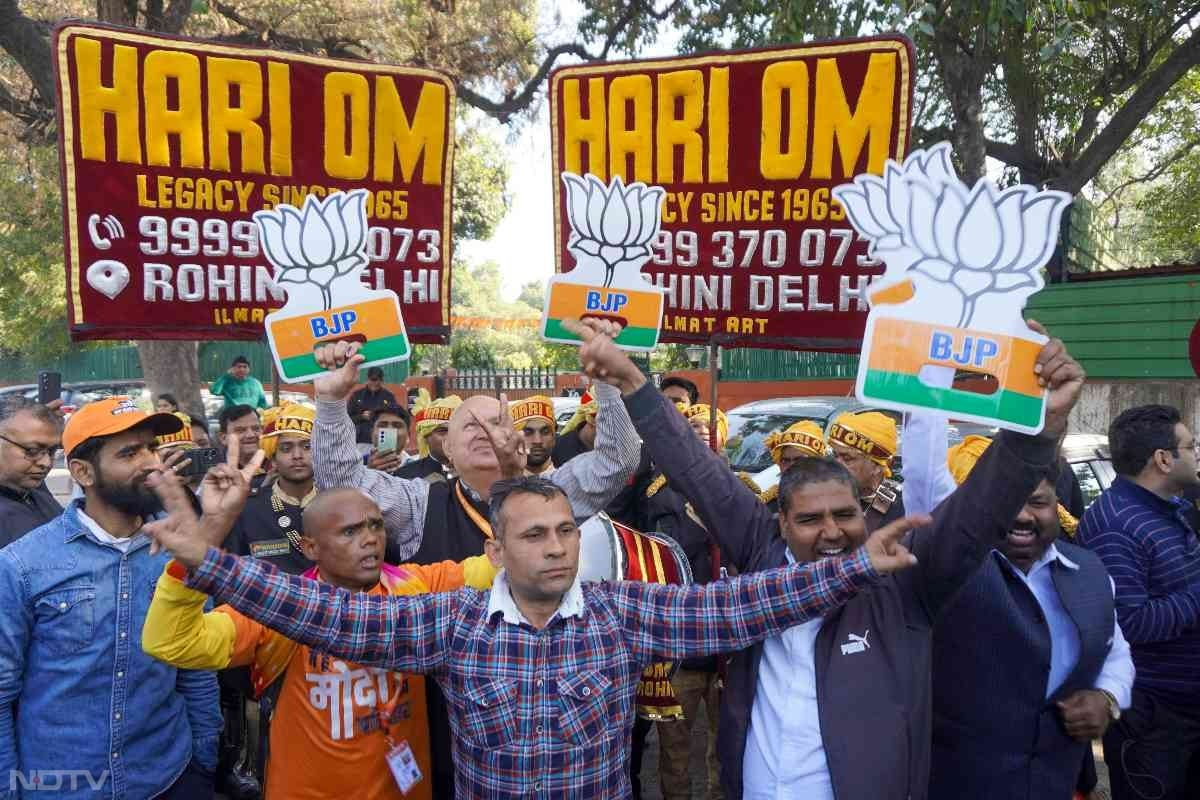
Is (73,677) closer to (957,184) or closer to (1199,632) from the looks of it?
(957,184)

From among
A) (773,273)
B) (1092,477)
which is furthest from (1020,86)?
(773,273)

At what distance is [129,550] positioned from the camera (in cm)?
295

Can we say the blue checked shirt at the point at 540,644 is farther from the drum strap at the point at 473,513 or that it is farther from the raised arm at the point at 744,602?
the drum strap at the point at 473,513

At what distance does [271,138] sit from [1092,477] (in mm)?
5873

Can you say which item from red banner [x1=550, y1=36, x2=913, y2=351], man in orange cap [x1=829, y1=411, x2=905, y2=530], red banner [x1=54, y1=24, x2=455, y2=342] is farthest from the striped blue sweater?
red banner [x1=54, y1=24, x2=455, y2=342]

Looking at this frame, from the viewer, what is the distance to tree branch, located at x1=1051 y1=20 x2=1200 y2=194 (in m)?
12.2

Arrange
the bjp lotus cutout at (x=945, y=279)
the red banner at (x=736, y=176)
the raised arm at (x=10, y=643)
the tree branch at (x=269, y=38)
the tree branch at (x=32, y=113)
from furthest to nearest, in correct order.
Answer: the tree branch at (x=269, y=38) → the tree branch at (x=32, y=113) → the red banner at (x=736, y=176) → the raised arm at (x=10, y=643) → the bjp lotus cutout at (x=945, y=279)

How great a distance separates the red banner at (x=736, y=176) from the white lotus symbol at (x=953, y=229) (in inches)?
110

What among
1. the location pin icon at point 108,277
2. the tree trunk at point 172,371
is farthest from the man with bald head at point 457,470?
the tree trunk at point 172,371

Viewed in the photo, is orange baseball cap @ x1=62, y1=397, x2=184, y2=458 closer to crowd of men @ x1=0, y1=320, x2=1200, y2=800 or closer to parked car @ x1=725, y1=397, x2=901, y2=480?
crowd of men @ x1=0, y1=320, x2=1200, y2=800

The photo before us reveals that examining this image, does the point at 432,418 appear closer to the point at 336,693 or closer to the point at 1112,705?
the point at 336,693

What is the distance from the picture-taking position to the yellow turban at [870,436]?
14.8 ft

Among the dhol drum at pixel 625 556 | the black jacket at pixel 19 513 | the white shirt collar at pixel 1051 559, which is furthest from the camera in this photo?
the black jacket at pixel 19 513

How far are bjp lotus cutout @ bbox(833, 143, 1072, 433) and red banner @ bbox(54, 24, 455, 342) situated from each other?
301 cm
